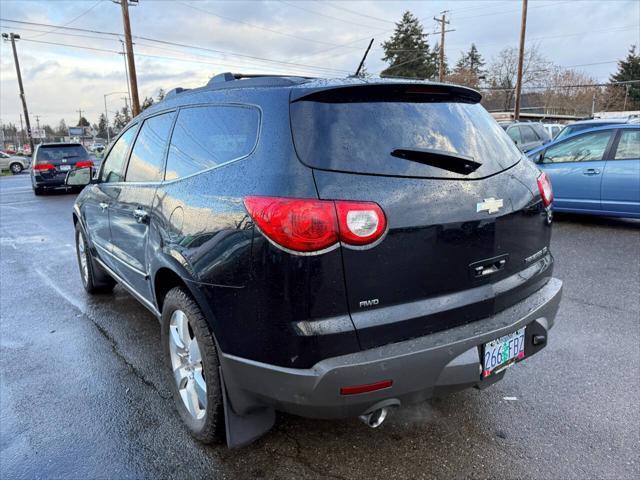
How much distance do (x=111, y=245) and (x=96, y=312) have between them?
42.9 inches

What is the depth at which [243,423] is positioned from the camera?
2.20 metres

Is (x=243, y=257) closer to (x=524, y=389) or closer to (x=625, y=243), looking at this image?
(x=524, y=389)

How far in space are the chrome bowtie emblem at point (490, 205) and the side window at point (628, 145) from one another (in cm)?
606

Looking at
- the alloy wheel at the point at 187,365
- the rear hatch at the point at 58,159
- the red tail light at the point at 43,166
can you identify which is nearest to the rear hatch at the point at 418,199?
the alloy wheel at the point at 187,365

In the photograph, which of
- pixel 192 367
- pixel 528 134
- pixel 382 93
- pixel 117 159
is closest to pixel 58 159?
pixel 117 159

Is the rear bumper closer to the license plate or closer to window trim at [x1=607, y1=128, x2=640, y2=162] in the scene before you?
the license plate

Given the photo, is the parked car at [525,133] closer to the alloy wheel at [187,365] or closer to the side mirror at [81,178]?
the side mirror at [81,178]

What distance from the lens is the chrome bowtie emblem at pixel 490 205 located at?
2.12 m

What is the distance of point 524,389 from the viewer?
2.93m

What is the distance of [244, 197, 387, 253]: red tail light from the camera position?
179 cm

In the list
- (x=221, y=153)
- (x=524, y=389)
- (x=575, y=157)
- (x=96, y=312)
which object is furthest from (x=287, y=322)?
(x=575, y=157)

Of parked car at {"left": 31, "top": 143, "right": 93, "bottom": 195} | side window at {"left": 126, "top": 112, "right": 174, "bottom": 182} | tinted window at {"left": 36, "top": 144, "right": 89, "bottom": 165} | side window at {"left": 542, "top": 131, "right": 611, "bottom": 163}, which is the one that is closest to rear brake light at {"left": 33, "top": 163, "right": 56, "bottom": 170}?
parked car at {"left": 31, "top": 143, "right": 93, "bottom": 195}

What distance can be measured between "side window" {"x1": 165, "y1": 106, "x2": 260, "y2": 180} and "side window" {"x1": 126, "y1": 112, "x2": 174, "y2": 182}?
0.49 feet

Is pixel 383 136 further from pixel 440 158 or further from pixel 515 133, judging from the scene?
pixel 515 133
